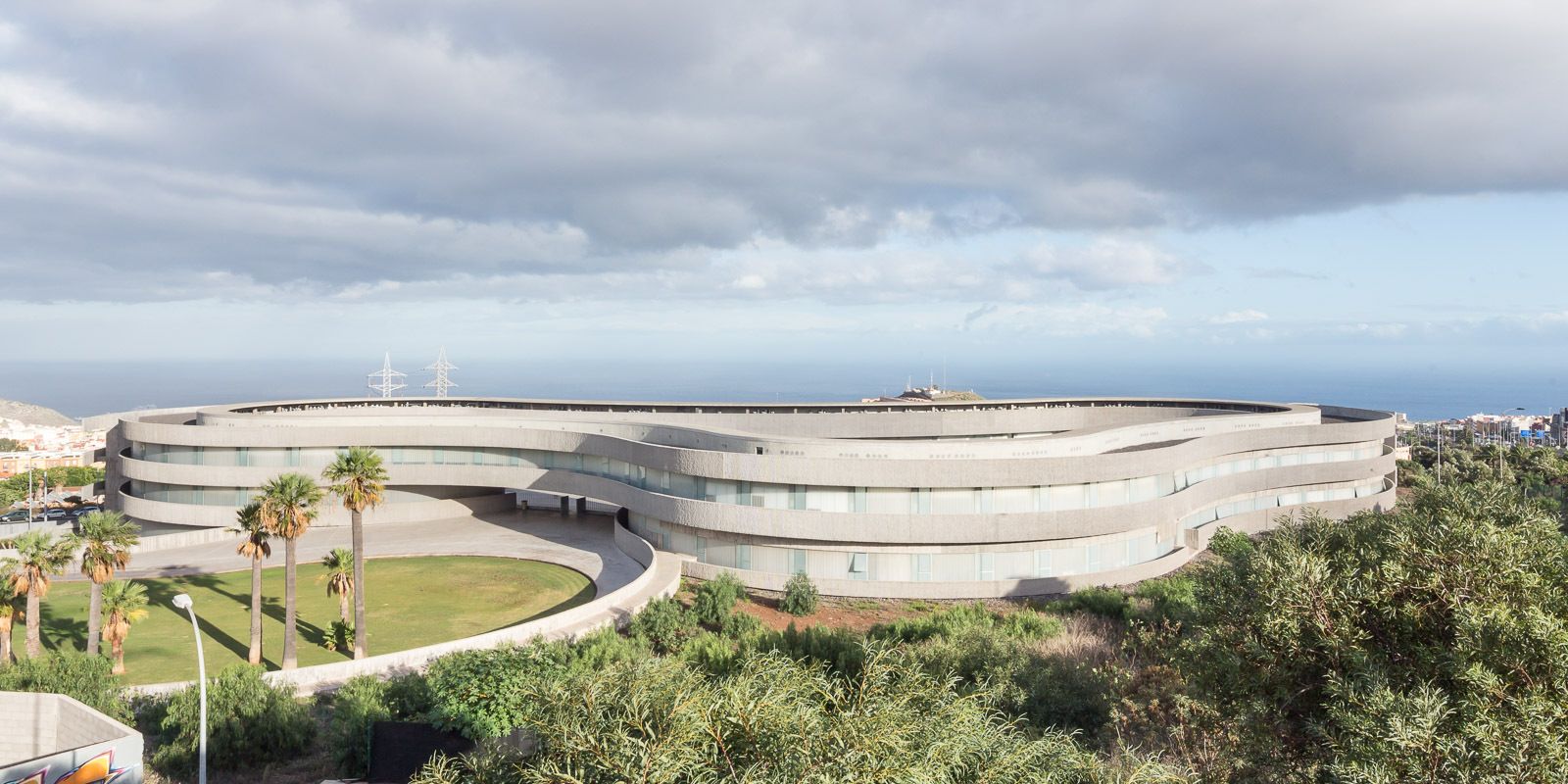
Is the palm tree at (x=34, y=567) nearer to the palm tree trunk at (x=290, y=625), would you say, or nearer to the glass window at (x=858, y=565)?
the palm tree trunk at (x=290, y=625)

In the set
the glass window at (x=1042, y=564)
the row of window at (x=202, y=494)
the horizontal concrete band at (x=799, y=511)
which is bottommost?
the glass window at (x=1042, y=564)

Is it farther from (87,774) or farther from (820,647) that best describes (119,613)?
(820,647)

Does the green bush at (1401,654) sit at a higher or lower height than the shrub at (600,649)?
higher

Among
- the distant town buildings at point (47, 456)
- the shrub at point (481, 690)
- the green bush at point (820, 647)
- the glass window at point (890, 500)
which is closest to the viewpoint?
the shrub at point (481, 690)

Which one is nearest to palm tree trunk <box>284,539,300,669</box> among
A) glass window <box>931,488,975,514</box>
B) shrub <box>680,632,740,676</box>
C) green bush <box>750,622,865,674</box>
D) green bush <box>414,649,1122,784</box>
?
shrub <box>680,632,740,676</box>

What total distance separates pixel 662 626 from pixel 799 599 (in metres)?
8.01

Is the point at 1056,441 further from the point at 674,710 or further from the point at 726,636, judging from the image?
the point at 674,710

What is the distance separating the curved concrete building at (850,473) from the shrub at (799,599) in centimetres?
264

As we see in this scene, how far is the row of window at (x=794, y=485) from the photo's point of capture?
46125mm

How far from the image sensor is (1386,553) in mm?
20594

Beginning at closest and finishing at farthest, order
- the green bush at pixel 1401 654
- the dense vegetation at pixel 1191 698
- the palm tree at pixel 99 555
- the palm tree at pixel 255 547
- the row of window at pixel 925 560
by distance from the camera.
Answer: the dense vegetation at pixel 1191 698 → the green bush at pixel 1401 654 → the palm tree at pixel 99 555 → the palm tree at pixel 255 547 → the row of window at pixel 925 560

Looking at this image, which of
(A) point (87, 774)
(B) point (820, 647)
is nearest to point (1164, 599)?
(B) point (820, 647)

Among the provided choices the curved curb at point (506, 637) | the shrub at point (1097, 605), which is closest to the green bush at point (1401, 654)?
the shrub at point (1097, 605)

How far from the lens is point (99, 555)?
3331 cm
